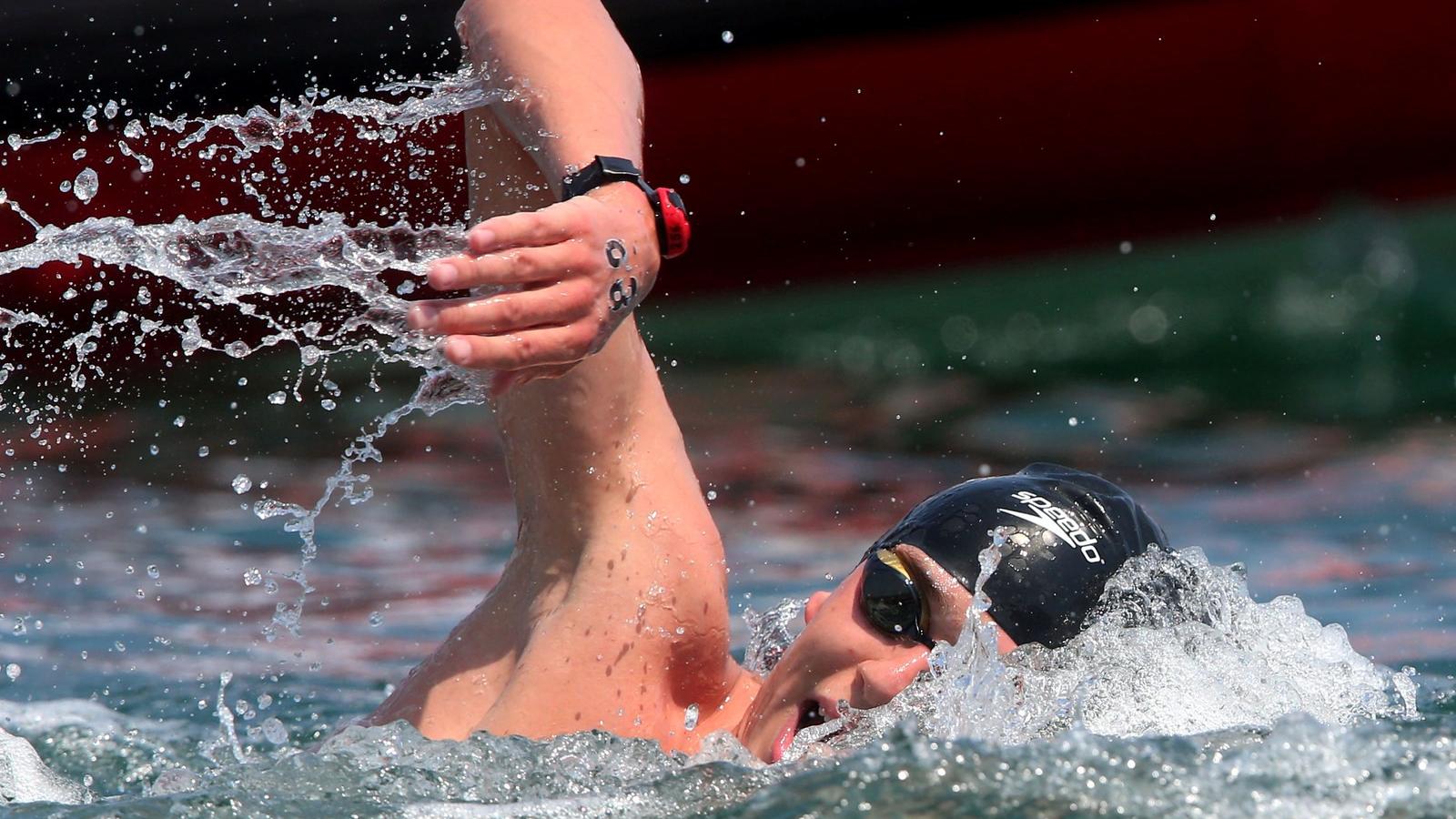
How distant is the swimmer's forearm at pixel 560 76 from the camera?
6.89 feet

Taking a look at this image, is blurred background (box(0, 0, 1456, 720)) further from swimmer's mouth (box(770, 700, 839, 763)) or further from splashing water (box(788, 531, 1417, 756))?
swimmer's mouth (box(770, 700, 839, 763))

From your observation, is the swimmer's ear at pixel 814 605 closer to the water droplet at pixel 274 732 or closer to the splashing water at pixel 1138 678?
the splashing water at pixel 1138 678

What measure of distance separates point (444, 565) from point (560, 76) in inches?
98.8

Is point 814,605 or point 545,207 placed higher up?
point 545,207

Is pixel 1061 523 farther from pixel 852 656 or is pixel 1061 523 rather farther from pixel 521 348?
pixel 521 348

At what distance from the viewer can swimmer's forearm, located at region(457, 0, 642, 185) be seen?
6.89 feet

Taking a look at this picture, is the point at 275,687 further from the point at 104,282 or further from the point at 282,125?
the point at 104,282

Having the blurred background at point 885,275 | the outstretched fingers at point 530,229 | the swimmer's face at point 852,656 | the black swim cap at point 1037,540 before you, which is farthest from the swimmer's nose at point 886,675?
the blurred background at point 885,275

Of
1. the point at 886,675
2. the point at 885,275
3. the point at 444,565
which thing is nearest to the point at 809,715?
the point at 886,675

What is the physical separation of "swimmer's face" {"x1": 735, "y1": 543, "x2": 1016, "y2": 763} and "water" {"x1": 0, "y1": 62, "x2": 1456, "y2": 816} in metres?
0.04

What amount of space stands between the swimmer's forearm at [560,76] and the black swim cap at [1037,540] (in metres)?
0.60

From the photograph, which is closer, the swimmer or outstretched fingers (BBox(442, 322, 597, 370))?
outstretched fingers (BBox(442, 322, 597, 370))

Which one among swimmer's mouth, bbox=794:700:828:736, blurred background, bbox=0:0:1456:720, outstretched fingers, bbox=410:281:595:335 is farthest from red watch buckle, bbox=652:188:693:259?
blurred background, bbox=0:0:1456:720

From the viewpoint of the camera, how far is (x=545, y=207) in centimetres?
198
